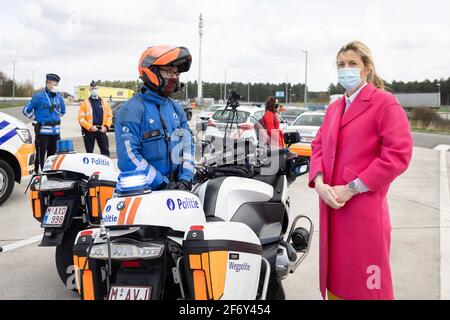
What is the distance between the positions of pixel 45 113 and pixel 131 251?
23.9 feet

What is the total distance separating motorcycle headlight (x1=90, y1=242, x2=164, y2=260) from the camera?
7.81 ft

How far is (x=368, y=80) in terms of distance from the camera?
291cm

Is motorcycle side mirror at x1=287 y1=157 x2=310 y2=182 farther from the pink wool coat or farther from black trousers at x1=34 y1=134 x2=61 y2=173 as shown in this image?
black trousers at x1=34 y1=134 x2=61 y2=173

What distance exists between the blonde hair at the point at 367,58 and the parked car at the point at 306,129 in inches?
313

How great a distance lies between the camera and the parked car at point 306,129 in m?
11.2

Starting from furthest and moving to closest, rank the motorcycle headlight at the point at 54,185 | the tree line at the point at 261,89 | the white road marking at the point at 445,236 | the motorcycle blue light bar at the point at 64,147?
the tree line at the point at 261,89, the motorcycle blue light bar at the point at 64,147, the white road marking at the point at 445,236, the motorcycle headlight at the point at 54,185

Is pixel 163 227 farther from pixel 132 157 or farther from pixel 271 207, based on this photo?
pixel 271 207

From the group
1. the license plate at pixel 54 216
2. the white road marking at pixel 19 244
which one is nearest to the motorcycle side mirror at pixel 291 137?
the license plate at pixel 54 216

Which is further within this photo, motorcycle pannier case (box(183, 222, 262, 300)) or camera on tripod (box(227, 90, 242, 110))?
camera on tripod (box(227, 90, 242, 110))

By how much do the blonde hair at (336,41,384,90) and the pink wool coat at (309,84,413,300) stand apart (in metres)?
0.13

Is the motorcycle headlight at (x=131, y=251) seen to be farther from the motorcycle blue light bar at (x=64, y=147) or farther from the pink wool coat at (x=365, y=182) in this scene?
the motorcycle blue light bar at (x=64, y=147)

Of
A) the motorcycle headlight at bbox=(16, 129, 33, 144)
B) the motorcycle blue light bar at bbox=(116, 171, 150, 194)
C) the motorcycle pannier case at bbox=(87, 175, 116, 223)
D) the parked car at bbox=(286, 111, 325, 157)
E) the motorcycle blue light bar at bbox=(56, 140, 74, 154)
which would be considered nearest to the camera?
the motorcycle blue light bar at bbox=(116, 171, 150, 194)

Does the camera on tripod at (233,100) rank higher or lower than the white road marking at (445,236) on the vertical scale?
higher

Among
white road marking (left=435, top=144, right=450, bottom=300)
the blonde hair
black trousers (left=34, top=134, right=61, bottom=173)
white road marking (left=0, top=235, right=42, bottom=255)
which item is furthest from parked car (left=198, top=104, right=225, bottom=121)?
the blonde hair
